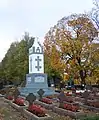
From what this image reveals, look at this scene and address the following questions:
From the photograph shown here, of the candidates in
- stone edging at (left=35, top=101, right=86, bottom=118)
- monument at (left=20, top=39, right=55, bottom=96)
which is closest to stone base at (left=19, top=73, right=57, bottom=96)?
monument at (left=20, top=39, right=55, bottom=96)

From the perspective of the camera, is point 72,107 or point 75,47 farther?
point 75,47

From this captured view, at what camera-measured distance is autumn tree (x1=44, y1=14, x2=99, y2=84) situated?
40250mm

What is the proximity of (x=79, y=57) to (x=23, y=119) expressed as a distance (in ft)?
83.3

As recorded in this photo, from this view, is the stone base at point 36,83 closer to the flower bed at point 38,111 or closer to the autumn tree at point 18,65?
the flower bed at point 38,111

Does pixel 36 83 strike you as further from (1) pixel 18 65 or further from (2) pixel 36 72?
(1) pixel 18 65

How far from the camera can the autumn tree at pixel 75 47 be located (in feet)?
132

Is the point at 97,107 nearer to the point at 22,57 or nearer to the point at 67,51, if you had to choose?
the point at 67,51

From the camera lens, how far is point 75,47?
1586 inches

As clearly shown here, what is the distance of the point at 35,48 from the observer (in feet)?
124

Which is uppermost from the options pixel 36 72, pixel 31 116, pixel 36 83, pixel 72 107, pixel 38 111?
pixel 36 72

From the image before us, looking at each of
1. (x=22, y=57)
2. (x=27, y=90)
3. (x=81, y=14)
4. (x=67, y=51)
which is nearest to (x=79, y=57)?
(x=67, y=51)

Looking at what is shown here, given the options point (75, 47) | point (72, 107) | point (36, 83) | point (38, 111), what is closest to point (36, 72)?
point (36, 83)

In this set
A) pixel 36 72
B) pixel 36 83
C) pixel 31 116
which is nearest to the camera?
pixel 31 116

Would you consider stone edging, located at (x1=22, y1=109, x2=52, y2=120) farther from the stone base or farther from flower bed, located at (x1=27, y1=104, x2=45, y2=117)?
the stone base
